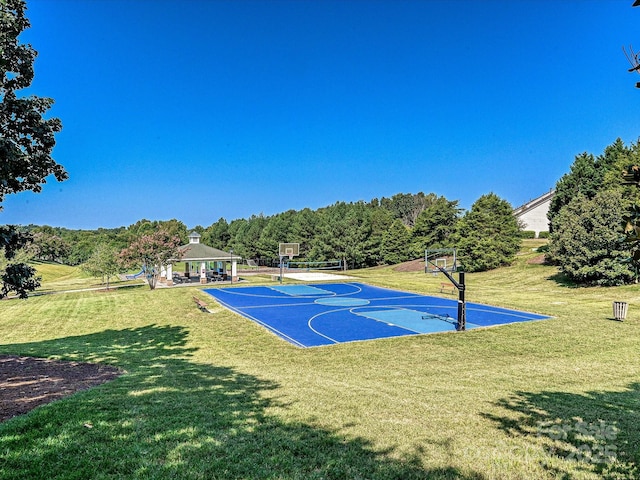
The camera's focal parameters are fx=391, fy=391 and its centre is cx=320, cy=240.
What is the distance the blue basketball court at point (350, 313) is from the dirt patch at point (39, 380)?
26.2 feet

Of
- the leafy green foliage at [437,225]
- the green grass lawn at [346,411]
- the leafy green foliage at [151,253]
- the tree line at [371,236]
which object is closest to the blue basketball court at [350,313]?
the green grass lawn at [346,411]

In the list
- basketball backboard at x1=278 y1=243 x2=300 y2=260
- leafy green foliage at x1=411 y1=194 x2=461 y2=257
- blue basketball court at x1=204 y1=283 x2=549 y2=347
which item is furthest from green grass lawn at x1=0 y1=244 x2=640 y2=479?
leafy green foliage at x1=411 y1=194 x2=461 y2=257

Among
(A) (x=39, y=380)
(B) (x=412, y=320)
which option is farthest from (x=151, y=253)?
(A) (x=39, y=380)

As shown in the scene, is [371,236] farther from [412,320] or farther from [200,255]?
[412,320]

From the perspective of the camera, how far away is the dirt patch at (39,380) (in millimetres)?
6379

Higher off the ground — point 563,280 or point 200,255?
point 200,255

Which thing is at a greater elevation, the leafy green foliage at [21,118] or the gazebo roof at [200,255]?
the leafy green foliage at [21,118]

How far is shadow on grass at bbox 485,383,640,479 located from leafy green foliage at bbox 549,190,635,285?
24.2 metres

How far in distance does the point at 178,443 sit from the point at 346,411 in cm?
281

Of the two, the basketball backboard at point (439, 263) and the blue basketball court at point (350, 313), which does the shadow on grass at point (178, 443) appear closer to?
the blue basketball court at point (350, 313)

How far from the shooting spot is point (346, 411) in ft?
21.1

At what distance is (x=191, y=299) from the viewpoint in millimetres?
27234

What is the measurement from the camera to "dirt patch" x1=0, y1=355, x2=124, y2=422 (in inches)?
251

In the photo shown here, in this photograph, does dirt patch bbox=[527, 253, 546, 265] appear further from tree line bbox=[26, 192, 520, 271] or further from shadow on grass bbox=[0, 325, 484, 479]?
shadow on grass bbox=[0, 325, 484, 479]
